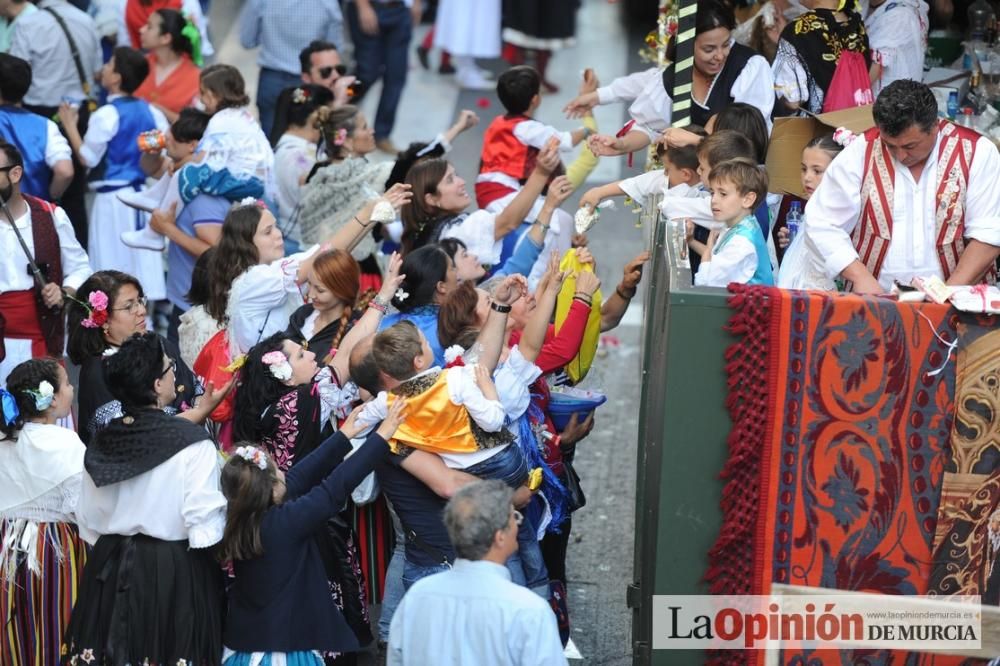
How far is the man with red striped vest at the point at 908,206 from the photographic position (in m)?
4.82

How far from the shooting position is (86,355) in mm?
6023

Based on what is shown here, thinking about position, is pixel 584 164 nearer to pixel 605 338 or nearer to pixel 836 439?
pixel 605 338

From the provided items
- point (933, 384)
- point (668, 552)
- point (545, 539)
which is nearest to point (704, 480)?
point (668, 552)

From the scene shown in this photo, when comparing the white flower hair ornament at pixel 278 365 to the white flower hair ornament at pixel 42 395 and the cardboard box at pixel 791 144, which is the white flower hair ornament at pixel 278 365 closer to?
the white flower hair ornament at pixel 42 395

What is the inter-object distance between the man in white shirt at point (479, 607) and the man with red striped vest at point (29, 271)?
3694mm

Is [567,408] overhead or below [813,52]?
below

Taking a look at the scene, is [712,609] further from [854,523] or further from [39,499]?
[39,499]

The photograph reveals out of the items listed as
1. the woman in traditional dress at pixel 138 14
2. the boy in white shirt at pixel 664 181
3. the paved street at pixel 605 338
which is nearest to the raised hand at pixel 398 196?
the boy in white shirt at pixel 664 181

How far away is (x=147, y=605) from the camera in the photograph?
4.89m

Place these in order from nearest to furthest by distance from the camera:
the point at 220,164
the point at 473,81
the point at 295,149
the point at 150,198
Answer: the point at 220,164 < the point at 150,198 < the point at 295,149 < the point at 473,81

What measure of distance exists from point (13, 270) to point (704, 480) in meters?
4.08

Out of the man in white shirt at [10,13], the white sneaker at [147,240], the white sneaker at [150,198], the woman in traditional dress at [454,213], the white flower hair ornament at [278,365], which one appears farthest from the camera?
the man in white shirt at [10,13]

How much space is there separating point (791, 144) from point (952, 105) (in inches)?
56.0

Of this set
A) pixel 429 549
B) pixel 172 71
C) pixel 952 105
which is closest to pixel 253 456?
pixel 429 549
